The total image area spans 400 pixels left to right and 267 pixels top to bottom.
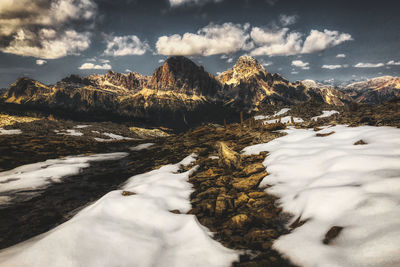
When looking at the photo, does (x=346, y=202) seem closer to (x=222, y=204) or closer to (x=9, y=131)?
(x=222, y=204)

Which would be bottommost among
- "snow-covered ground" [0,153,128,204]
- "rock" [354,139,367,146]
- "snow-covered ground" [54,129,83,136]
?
"snow-covered ground" [0,153,128,204]

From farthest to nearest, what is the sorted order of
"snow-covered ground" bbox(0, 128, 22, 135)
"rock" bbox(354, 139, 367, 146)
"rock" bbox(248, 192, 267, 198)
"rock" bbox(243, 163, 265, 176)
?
"snow-covered ground" bbox(0, 128, 22, 135)
"rock" bbox(243, 163, 265, 176)
"rock" bbox(354, 139, 367, 146)
"rock" bbox(248, 192, 267, 198)

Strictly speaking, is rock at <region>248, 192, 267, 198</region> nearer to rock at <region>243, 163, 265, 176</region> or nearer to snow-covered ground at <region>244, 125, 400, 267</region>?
snow-covered ground at <region>244, 125, 400, 267</region>

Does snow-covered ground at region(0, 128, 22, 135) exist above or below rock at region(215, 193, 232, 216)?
above

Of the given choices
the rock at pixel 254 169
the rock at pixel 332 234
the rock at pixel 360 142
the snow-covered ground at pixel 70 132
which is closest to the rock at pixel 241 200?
the rock at pixel 254 169

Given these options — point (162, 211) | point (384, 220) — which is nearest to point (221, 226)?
point (162, 211)

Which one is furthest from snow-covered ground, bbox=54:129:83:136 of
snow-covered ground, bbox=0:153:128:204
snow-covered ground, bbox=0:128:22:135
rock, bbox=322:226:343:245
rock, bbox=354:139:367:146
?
rock, bbox=322:226:343:245

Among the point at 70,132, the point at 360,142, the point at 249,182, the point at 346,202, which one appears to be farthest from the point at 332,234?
the point at 70,132
